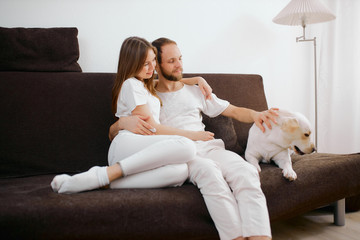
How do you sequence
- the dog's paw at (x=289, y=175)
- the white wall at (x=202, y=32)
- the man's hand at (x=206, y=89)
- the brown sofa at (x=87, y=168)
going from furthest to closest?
the white wall at (x=202, y=32) → the man's hand at (x=206, y=89) → the dog's paw at (x=289, y=175) → the brown sofa at (x=87, y=168)

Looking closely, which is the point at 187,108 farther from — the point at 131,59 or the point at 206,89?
the point at 131,59

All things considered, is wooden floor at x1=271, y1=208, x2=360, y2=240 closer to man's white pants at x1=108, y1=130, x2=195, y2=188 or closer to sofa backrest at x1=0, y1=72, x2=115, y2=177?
man's white pants at x1=108, y1=130, x2=195, y2=188

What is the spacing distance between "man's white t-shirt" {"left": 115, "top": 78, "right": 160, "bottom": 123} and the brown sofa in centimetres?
27

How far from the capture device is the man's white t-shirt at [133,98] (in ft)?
4.73

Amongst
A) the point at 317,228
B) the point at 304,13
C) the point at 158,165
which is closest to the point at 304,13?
the point at 304,13

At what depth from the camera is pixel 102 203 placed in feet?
3.46

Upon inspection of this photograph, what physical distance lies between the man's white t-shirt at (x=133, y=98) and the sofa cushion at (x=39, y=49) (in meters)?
0.55

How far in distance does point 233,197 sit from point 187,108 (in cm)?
66

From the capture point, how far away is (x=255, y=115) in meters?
1.56

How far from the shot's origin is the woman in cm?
117

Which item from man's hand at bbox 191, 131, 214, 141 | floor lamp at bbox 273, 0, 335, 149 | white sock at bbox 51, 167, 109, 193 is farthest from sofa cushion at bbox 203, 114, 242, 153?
floor lamp at bbox 273, 0, 335, 149

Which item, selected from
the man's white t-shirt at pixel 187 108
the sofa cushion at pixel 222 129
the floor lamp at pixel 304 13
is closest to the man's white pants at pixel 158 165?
the man's white t-shirt at pixel 187 108

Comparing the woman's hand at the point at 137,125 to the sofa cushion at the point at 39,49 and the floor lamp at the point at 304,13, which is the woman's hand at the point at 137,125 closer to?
the sofa cushion at the point at 39,49

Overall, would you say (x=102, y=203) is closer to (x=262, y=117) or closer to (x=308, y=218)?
(x=262, y=117)
